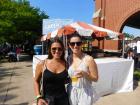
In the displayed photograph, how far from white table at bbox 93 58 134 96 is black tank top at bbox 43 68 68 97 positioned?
6.38 metres

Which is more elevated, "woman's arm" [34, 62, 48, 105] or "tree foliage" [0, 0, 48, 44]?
"tree foliage" [0, 0, 48, 44]

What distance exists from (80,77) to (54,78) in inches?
12.8

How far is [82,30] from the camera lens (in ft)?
55.1

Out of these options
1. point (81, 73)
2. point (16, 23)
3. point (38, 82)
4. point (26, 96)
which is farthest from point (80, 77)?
point (16, 23)

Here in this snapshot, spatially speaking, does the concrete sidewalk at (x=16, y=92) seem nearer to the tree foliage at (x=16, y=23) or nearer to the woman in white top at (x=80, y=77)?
the woman in white top at (x=80, y=77)

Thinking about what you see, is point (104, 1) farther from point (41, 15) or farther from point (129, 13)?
point (41, 15)

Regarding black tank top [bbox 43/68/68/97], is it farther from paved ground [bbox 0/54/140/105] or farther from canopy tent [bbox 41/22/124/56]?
canopy tent [bbox 41/22/124/56]

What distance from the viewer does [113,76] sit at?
1154cm

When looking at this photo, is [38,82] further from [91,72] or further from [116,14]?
[116,14]

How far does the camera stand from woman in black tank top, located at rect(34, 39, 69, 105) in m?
4.24

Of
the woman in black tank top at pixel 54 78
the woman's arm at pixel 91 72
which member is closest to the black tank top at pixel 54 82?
the woman in black tank top at pixel 54 78

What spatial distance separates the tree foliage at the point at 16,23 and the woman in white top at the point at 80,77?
2538 cm

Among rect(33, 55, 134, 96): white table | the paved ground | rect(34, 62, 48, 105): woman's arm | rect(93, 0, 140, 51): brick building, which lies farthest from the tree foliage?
rect(34, 62, 48, 105): woman's arm

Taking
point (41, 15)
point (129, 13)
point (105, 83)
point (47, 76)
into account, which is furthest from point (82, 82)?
point (41, 15)
